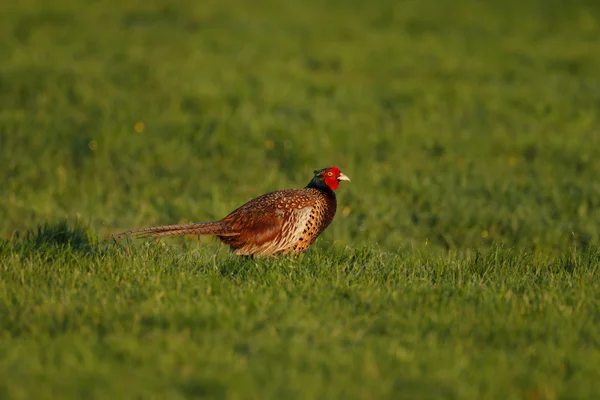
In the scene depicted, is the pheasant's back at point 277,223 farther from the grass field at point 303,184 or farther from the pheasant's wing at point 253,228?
the grass field at point 303,184

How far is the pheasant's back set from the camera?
691cm

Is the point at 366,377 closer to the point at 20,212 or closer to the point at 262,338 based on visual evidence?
the point at 262,338

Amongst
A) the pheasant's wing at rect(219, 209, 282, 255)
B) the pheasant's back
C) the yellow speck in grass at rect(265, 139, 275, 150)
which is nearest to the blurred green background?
the yellow speck in grass at rect(265, 139, 275, 150)

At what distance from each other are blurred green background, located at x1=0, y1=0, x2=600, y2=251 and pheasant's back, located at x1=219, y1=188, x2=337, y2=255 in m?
1.69

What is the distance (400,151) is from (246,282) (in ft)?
21.2

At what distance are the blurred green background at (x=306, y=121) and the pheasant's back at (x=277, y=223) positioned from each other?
1.69 metres

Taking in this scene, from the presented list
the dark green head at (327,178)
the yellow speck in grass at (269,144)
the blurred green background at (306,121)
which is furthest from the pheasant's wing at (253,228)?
the yellow speck in grass at (269,144)

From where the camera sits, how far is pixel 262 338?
4.95m

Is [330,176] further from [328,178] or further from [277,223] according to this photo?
[277,223]

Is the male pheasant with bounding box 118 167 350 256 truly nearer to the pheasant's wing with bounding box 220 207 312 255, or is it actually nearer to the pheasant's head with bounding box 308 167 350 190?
the pheasant's wing with bounding box 220 207 312 255

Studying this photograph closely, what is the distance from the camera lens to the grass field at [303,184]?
15.2 ft

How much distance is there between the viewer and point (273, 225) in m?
6.91

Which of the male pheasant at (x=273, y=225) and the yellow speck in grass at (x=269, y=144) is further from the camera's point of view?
the yellow speck in grass at (x=269, y=144)

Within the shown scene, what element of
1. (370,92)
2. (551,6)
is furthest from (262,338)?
(551,6)
